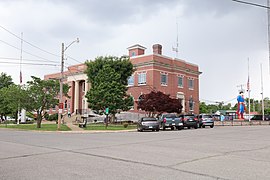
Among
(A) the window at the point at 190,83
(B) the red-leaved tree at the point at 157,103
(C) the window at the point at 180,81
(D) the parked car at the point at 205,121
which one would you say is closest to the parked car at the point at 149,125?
(D) the parked car at the point at 205,121

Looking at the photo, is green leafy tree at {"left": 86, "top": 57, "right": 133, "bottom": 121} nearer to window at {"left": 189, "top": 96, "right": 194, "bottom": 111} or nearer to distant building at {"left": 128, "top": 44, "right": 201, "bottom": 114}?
distant building at {"left": 128, "top": 44, "right": 201, "bottom": 114}

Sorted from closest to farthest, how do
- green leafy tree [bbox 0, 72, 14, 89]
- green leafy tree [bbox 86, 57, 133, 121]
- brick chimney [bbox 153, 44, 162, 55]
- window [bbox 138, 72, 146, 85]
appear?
1. green leafy tree [bbox 86, 57, 133, 121]
2. window [bbox 138, 72, 146, 85]
3. brick chimney [bbox 153, 44, 162, 55]
4. green leafy tree [bbox 0, 72, 14, 89]

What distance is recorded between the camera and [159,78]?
2066 inches

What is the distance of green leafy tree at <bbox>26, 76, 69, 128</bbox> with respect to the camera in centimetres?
3534

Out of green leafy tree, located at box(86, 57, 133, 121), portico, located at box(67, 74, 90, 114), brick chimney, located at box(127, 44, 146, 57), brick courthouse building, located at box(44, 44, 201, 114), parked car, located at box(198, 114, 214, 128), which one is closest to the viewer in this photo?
parked car, located at box(198, 114, 214, 128)

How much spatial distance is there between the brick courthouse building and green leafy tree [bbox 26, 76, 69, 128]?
19.2 m

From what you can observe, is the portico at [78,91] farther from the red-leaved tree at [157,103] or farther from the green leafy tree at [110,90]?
the red-leaved tree at [157,103]

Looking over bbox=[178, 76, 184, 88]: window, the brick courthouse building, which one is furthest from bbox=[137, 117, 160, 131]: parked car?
bbox=[178, 76, 184, 88]: window

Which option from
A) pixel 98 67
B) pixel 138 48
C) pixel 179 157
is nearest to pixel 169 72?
pixel 138 48

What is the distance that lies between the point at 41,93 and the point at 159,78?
2274cm

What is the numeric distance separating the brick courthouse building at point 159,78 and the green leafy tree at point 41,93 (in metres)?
19.2

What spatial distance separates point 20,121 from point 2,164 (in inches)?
1958

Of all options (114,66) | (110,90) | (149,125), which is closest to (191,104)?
(114,66)

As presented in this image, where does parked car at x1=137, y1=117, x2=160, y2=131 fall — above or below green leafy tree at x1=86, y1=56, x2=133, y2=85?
below
